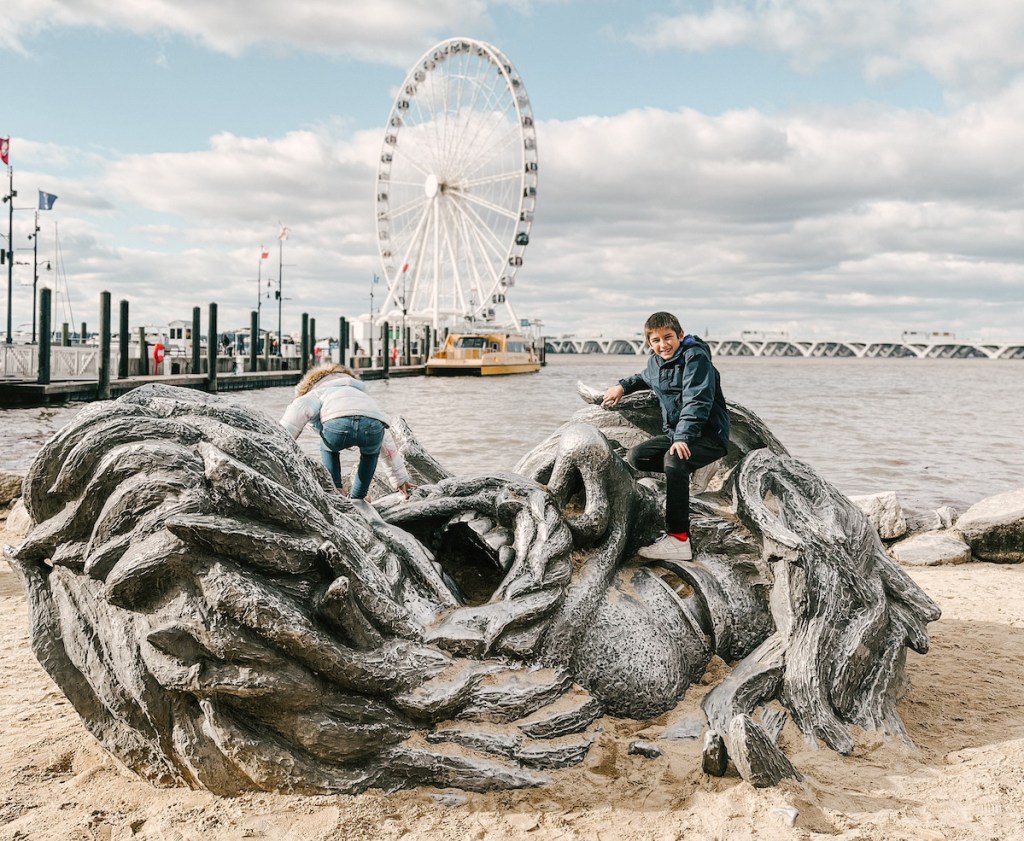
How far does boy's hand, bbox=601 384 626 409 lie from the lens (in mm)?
4246

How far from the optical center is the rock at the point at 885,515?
891 cm

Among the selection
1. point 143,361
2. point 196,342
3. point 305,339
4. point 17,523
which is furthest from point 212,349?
point 17,523

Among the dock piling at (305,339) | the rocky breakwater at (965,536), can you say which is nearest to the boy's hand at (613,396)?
the rocky breakwater at (965,536)

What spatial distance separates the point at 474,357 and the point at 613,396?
3979 cm

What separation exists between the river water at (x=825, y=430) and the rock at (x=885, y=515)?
6.86 feet

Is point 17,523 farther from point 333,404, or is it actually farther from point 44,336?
point 44,336

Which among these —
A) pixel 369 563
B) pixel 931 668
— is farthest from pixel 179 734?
pixel 931 668

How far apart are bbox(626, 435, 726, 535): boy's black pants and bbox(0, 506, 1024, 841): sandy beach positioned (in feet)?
2.01

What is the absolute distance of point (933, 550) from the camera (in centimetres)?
815

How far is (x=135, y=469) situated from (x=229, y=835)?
3.62ft

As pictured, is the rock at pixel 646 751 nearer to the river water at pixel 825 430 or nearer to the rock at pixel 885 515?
the river water at pixel 825 430

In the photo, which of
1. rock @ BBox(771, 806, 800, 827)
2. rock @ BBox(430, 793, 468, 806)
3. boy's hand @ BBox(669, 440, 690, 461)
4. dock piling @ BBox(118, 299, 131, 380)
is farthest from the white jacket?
dock piling @ BBox(118, 299, 131, 380)

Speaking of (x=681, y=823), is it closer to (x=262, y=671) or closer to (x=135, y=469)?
(x=262, y=671)

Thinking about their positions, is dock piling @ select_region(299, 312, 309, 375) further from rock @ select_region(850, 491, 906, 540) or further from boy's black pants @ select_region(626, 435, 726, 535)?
boy's black pants @ select_region(626, 435, 726, 535)
